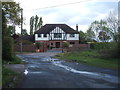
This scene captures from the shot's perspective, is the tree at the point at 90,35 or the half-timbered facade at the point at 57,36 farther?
the tree at the point at 90,35

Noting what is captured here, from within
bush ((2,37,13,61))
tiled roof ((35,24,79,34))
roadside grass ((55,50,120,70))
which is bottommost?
roadside grass ((55,50,120,70))

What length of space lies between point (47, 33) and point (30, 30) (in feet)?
111

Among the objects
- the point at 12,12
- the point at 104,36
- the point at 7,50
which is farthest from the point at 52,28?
the point at 7,50

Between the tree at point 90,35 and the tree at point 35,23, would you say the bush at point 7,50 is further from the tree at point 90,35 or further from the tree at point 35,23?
the tree at point 35,23

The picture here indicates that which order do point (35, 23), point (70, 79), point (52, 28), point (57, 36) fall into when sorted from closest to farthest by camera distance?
point (70, 79)
point (57, 36)
point (52, 28)
point (35, 23)

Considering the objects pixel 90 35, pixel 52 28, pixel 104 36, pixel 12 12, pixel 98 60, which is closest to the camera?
pixel 98 60

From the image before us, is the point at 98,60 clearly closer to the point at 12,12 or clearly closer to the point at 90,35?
the point at 12,12

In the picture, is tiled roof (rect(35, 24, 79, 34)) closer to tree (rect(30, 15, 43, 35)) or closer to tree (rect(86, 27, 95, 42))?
tree (rect(86, 27, 95, 42))

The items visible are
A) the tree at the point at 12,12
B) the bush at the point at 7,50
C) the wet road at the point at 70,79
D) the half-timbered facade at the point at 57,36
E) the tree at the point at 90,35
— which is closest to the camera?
the wet road at the point at 70,79

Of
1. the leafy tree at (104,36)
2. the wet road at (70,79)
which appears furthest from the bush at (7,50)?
the leafy tree at (104,36)

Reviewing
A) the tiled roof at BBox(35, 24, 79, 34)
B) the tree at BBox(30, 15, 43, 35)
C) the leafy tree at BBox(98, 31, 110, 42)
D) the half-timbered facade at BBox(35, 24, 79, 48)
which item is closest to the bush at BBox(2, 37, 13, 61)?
the leafy tree at BBox(98, 31, 110, 42)

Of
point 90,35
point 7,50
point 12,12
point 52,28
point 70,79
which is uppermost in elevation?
point 12,12

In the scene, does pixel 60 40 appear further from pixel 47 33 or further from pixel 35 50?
pixel 35 50

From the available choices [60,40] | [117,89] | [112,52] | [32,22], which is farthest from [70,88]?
[32,22]
